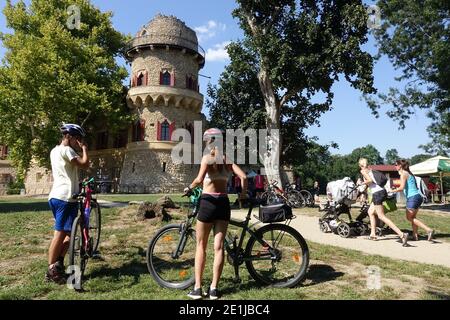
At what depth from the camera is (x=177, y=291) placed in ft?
14.7

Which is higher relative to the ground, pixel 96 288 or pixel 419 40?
pixel 419 40

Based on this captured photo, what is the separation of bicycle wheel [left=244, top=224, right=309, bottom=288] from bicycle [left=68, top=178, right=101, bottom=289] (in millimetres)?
2279

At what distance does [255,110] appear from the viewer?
1969 centimetres

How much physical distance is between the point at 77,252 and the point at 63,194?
895 mm

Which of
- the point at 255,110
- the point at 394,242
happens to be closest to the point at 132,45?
the point at 255,110

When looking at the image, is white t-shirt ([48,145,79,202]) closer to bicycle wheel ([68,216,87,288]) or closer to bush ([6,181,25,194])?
bicycle wheel ([68,216,87,288])

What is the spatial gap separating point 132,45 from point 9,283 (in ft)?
106

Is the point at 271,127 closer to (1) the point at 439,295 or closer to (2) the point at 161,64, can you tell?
(1) the point at 439,295

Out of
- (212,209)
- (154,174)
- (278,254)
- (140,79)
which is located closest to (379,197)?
(278,254)

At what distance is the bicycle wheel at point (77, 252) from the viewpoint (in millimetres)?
4535

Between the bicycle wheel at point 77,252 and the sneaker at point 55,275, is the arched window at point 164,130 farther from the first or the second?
the sneaker at point 55,275

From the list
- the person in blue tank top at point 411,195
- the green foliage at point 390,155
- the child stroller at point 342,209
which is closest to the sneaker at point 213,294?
the child stroller at point 342,209

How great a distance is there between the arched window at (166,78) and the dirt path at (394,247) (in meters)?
26.6
